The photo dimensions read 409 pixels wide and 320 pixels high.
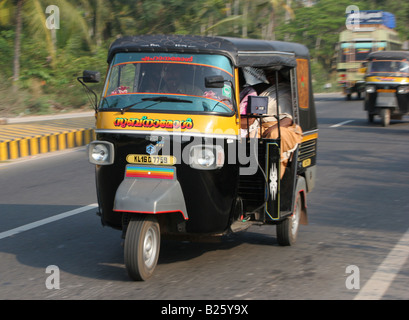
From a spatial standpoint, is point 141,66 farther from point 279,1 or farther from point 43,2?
point 279,1

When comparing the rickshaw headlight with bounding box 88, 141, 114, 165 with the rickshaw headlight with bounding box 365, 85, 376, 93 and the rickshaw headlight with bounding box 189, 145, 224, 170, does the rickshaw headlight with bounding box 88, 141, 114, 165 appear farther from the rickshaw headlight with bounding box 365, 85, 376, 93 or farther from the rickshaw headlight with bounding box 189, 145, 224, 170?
the rickshaw headlight with bounding box 365, 85, 376, 93

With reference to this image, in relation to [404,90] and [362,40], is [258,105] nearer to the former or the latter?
[404,90]

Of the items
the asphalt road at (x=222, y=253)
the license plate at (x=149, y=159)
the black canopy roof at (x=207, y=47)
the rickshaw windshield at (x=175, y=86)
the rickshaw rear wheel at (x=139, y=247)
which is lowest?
the asphalt road at (x=222, y=253)

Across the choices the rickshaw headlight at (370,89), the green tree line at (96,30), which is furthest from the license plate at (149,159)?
the rickshaw headlight at (370,89)

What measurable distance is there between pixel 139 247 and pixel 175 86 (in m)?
1.47

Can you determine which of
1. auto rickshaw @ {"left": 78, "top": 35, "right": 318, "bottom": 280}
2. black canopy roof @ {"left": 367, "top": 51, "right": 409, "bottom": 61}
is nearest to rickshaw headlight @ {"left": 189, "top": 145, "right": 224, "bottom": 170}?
auto rickshaw @ {"left": 78, "top": 35, "right": 318, "bottom": 280}

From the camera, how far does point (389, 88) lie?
19.3m

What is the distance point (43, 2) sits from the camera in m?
22.7

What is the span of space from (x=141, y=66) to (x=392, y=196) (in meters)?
5.04

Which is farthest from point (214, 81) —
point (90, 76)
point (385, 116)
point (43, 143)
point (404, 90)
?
point (404, 90)

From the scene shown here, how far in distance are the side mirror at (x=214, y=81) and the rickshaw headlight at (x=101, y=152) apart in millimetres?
Answer: 990

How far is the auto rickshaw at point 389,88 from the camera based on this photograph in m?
19.1

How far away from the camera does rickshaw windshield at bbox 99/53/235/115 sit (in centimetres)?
569

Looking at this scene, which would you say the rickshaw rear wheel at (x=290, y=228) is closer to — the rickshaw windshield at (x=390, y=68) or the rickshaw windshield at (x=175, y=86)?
the rickshaw windshield at (x=175, y=86)
